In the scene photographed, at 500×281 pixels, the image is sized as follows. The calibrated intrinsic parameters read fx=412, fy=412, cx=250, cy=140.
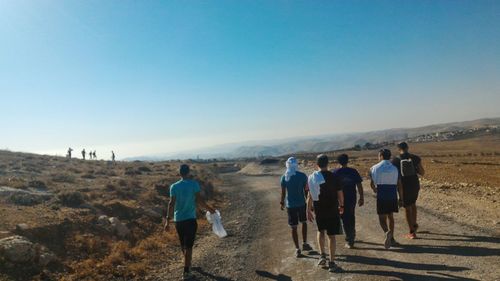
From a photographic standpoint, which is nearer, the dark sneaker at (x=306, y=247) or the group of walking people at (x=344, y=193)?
the group of walking people at (x=344, y=193)

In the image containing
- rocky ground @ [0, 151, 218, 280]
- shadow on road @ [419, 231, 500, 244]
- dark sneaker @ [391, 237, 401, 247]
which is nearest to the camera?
rocky ground @ [0, 151, 218, 280]

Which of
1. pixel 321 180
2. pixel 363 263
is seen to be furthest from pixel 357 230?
pixel 321 180

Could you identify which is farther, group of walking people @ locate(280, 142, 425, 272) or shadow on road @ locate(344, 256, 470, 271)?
group of walking people @ locate(280, 142, 425, 272)

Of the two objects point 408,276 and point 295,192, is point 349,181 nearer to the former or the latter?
point 295,192

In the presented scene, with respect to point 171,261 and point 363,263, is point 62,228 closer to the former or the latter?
point 171,261

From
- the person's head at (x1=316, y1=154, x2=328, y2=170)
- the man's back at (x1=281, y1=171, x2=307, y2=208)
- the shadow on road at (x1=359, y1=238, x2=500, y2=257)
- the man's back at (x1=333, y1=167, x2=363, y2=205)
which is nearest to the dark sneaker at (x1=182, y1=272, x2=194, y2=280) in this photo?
the man's back at (x1=281, y1=171, x2=307, y2=208)

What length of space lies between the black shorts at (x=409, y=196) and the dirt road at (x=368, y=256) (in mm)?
940

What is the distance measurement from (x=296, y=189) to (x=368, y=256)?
87.4 inches

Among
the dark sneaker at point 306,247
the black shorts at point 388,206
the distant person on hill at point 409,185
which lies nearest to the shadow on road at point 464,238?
the distant person on hill at point 409,185

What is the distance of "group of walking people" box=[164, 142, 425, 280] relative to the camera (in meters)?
8.65

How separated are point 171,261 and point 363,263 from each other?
212 inches

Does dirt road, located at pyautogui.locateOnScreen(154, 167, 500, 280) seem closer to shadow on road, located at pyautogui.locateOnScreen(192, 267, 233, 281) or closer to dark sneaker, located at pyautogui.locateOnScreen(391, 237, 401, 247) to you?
shadow on road, located at pyautogui.locateOnScreen(192, 267, 233, 281)

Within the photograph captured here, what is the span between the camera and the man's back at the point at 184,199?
9.12 metres

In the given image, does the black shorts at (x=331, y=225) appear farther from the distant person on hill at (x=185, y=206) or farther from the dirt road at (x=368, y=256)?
the distant person on hill at (x=185, y=206)
